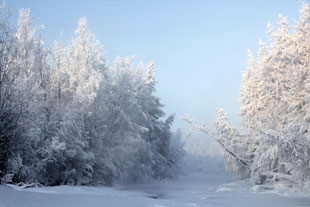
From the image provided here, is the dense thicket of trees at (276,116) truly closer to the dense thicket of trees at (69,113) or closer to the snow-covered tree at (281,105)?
the snow-covered tree at (281,105)

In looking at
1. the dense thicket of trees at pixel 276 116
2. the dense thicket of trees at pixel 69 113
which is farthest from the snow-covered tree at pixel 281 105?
the dense thicket of trees at pixel 69 113

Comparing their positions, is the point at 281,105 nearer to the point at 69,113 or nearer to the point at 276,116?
the point at 276,116

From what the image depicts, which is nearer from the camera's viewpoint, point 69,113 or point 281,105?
point 281,105

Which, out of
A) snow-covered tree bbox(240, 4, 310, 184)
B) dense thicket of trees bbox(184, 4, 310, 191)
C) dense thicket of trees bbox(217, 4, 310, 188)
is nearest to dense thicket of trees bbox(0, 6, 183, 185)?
dense thicket of trees bbox(184, 4, 310, 191)

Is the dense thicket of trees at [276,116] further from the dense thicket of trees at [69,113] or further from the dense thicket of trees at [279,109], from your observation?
the dense thicket of trees at [69,113]

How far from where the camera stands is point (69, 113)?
79.6 ft

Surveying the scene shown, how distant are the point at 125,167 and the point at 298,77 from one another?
19695 millimetres

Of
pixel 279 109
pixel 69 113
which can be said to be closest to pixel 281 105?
pixel 279 109

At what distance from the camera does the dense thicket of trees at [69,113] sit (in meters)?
16.5

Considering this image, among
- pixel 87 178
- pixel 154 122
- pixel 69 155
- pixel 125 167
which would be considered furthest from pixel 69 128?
pixel 154 122

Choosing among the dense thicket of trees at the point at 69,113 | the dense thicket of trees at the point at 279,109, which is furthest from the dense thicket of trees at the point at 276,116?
the dense thicket of trees at the point at 69,113

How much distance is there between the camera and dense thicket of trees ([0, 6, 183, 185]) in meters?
16.5

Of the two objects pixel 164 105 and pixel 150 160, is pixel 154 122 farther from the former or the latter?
pixel 150 160

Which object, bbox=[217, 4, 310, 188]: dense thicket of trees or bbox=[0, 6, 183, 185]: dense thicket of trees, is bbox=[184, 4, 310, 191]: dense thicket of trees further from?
bbox=[0, 6, 183, 185]: dense thicket of trees
